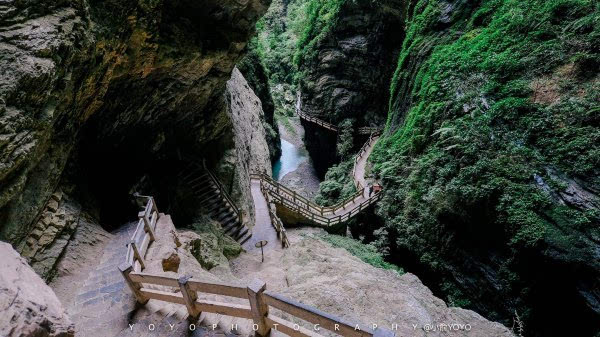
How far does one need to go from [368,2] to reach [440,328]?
29665 millimetres

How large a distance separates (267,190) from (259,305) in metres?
15.2

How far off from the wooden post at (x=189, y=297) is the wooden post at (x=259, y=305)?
1.02 meters

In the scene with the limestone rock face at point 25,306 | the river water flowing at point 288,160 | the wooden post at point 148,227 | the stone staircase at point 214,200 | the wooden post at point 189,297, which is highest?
the limestone rock face at point 25,306

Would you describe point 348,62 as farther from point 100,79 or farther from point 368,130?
point 100,79

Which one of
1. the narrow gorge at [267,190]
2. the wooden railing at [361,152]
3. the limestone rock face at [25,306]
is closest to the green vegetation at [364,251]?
the narrow gorge at [267,190]

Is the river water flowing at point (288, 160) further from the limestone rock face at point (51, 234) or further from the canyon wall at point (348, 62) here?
the limestone rock face at point (51, 234)

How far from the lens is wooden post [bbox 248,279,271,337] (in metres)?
4.02

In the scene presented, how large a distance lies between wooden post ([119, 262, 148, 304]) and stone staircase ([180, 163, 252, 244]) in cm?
870

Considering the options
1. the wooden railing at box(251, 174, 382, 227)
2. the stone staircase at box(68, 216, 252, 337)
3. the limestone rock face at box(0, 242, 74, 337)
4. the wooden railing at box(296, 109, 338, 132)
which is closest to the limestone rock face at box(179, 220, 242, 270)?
the stone staircase at box(68, 216, 252, 337)

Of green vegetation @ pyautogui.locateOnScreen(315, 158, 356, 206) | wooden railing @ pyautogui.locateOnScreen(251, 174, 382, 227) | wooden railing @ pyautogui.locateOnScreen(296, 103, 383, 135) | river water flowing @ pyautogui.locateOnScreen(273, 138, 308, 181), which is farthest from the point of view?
river water flowing @ pyautogui.locateOnScreen(273, 138, 308, 181)

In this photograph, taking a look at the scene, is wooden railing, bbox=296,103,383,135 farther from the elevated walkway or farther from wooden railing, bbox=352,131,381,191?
the elevated walkway

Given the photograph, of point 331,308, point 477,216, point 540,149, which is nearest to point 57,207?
point 331,308

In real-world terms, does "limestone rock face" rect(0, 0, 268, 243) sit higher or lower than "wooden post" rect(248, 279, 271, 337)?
higher

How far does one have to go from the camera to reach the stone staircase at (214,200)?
14.3m
